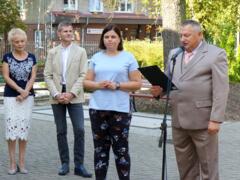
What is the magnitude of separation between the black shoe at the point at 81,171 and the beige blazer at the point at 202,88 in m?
2.02

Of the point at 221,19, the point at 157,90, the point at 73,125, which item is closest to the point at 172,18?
the point at 73,125

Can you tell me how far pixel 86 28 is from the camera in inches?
1795

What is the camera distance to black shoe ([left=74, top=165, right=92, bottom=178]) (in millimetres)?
7195

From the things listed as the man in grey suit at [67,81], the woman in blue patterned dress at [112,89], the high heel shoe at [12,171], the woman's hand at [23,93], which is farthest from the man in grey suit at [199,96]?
the high heel shoe at [12,171]

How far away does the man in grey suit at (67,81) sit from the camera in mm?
7203

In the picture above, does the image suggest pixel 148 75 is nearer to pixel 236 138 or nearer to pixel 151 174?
pixel 151 174

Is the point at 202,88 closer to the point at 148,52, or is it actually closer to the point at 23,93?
the point at 23,93

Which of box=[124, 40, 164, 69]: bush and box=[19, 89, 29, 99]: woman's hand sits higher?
box=[19, 89, 29, 99]: woman's hand

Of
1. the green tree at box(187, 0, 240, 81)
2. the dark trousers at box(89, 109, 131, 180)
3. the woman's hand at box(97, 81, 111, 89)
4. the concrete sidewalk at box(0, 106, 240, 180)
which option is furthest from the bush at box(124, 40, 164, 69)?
the woman's hand at box(97, 81, 111, 89)

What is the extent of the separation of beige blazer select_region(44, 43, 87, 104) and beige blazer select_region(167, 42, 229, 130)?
1948 millimetres

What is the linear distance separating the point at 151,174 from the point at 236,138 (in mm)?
3470

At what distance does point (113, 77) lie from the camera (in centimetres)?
604

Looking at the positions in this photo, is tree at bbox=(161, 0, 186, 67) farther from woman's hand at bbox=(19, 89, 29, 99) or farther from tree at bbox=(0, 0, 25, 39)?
tree at bbox=(0, 0, 25, 39)

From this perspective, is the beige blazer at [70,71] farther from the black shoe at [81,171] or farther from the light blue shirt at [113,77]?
the light blue shirt at [113,77]
